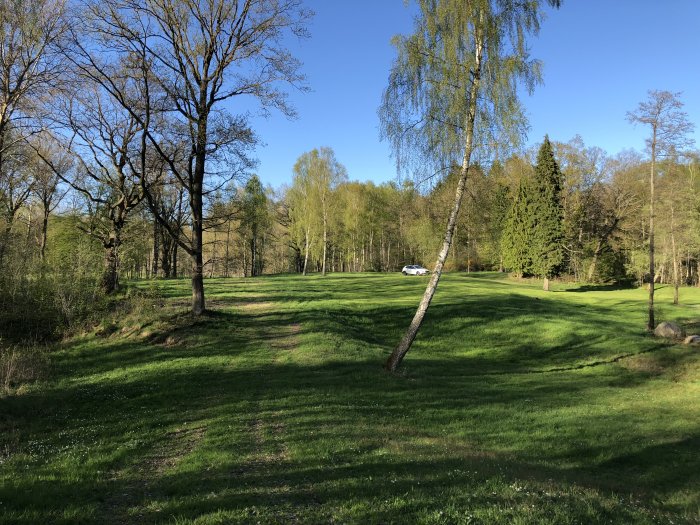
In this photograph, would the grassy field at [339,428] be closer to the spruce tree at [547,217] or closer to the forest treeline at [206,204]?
the forest treeline at [206,204]

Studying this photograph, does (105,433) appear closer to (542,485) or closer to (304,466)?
(304,466)

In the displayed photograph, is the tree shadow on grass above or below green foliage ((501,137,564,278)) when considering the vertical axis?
below

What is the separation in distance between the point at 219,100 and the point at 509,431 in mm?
17662

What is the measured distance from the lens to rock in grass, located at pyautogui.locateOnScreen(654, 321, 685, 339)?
903 inches

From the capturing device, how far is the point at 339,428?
841 cm

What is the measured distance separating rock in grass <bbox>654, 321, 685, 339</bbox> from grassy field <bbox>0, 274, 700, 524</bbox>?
4.36ft

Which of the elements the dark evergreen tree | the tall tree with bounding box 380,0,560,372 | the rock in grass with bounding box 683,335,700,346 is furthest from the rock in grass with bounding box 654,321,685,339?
the dark evergreen tree

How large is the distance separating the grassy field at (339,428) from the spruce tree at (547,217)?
2694cm

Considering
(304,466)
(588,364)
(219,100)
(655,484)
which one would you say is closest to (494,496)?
(304,466)

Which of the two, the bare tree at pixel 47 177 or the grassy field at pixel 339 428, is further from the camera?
the bare tree at pixel 47 177

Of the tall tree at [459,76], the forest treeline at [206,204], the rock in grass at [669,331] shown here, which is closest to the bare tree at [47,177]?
the forest treeline at [206,204]

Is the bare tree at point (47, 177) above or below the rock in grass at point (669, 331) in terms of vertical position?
above

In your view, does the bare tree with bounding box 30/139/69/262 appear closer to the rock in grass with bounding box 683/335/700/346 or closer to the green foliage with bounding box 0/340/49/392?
the green foliage with bounding box 0/340/49/392

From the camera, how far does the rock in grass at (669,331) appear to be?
22.9m
